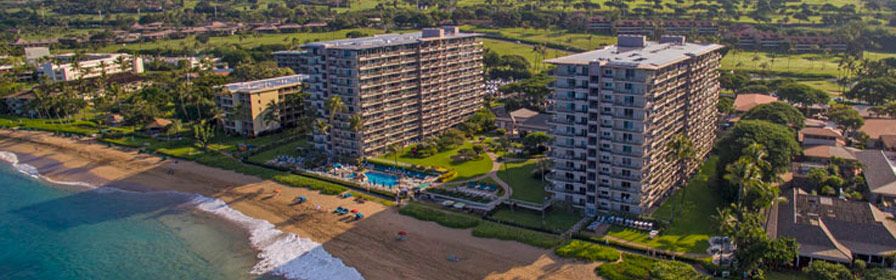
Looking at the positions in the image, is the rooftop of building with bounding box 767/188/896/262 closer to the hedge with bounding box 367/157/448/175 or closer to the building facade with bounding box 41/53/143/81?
the hedge with bounding box 367/157/448/175

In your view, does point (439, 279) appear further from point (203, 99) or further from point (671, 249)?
point (203, 99)

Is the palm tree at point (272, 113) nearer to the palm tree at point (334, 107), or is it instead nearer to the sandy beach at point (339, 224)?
the sandy beach at point (339, 224)

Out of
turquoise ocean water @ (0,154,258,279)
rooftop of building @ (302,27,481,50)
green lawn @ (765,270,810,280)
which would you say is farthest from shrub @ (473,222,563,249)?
rooftop of building @ (302,27,481,50)

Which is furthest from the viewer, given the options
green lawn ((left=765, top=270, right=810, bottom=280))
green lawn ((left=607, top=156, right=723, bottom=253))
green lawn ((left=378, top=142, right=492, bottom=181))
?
green lawn ((left=378, top=142, right=492, bottom=181))

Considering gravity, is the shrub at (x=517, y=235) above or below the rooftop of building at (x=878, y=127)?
below

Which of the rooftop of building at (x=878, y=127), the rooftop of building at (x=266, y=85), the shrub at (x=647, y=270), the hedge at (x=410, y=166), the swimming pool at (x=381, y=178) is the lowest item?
the shrub at (x=647, y=270)

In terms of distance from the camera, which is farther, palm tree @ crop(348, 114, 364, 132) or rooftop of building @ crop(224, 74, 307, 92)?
rooftop of building @ crop(224, 74, 307, 92)

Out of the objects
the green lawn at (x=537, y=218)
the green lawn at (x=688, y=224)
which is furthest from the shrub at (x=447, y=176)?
the green lawn at (x=688, y=224)

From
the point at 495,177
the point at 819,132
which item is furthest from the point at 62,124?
the point at 819,132
